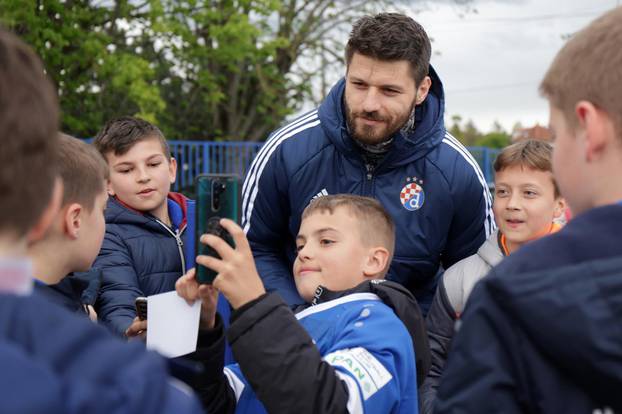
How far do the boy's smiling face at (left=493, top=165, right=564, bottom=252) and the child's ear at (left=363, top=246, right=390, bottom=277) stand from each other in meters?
1.13

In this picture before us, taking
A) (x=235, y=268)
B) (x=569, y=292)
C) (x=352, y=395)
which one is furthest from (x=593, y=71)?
(x=352, y=395)

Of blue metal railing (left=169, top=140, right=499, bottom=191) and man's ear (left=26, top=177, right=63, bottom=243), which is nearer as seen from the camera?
man's ear (left=26, top=177, right=63, bottom=243)

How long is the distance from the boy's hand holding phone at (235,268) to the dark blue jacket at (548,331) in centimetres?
67

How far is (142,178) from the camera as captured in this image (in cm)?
401

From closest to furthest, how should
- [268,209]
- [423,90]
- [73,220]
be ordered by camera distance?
1. [73,220]
2. [268,209]
3. [423,90]

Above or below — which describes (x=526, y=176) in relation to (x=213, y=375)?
above

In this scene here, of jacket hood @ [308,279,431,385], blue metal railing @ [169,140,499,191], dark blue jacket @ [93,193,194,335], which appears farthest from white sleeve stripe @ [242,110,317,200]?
blue metal railing @ [169,140,499,191]

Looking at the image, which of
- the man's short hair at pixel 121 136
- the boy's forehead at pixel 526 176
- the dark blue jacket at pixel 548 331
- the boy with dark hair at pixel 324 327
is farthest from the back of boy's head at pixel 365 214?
the man's short hair at pixel 121 136

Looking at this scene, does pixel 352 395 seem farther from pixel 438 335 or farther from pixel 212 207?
pixel 438 335

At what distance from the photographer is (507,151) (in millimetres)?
4156

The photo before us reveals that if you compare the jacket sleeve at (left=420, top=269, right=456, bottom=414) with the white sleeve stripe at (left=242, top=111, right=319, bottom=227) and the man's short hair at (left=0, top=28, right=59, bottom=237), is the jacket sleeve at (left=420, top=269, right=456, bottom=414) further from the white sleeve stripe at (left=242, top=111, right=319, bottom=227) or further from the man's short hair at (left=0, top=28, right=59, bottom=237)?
the man's short hair at (left=0, top=28, right=59, bottom=237)

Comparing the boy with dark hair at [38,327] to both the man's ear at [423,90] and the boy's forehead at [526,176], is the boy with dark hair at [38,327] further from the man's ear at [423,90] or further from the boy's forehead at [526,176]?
the boy's forehead at [526,176]

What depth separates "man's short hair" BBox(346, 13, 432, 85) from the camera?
3.61m

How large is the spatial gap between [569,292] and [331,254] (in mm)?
1456
